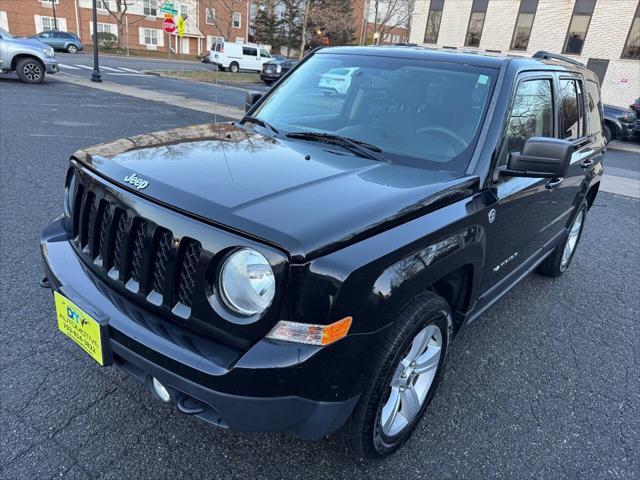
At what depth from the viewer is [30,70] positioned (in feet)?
48.4

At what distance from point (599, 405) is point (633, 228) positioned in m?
4.62

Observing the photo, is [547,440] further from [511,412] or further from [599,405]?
[599,405]

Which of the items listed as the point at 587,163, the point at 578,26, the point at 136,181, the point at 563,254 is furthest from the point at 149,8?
the point at 136,181

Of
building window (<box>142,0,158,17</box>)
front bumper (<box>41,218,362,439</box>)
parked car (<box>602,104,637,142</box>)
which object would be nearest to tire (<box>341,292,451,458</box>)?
front bumper (<box>41,218,362,439</box>)

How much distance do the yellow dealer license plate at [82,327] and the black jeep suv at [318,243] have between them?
12 mm

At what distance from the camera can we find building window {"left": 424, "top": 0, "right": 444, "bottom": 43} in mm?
30744

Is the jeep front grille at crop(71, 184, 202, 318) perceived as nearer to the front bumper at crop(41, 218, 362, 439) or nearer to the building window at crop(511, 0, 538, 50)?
the front bumper at crop(41, 218, 362, 439)

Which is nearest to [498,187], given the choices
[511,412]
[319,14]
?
[511,412]

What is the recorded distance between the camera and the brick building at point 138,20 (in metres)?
45.4

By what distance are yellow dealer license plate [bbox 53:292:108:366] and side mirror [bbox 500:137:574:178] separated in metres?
2.05

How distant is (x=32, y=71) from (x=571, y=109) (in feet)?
53.0

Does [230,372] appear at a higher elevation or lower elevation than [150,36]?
lower

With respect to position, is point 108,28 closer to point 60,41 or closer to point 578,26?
point 60,41

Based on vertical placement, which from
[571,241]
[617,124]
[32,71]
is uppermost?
[617,124]
